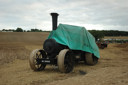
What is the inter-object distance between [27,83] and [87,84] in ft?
6.99

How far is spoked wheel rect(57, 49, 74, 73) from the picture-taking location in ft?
23.4

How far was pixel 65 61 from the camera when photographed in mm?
7613

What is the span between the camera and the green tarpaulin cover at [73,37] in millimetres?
8422

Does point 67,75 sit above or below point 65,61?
below

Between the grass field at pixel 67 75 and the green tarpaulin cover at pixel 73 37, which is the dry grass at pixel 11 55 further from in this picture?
the green tarpaulin cover at pixel 73 37

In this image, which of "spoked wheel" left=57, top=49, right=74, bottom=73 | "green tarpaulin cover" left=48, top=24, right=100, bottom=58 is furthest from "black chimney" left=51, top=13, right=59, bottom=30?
"spoked wheel" left=57, top=49, right=74, bottom=73

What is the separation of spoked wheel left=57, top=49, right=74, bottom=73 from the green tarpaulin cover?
742mm

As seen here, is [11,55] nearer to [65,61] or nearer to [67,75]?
[65,61]

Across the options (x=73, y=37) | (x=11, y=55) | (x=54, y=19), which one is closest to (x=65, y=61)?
(x=73, y=37)

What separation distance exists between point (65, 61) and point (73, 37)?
198 cm

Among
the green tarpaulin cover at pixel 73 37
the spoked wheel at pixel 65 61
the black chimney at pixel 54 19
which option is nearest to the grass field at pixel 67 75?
the spoked wheel at pixel 65 61

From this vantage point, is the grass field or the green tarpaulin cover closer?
the grass field

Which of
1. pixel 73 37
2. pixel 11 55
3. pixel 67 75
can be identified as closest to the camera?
pixel 67 75

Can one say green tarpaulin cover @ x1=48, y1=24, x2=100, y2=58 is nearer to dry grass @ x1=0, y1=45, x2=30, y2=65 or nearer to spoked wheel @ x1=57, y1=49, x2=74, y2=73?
spoked wheel @ x1=57, y1=49, x2=74, y2=73
